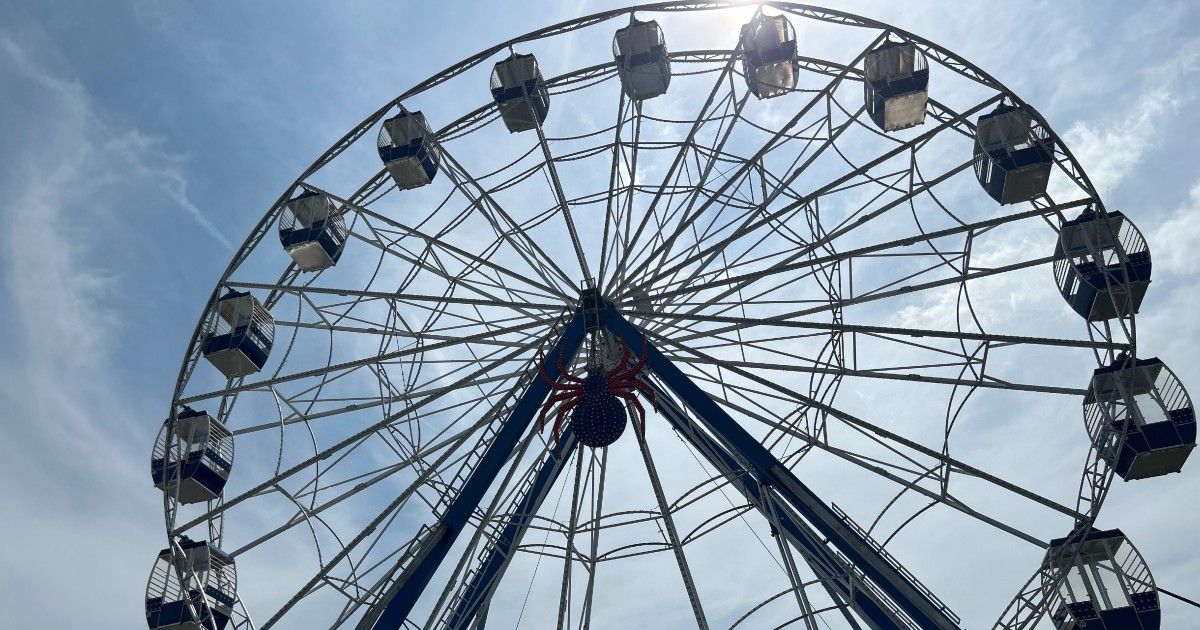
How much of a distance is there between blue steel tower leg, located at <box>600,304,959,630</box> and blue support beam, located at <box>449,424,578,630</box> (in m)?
3.26

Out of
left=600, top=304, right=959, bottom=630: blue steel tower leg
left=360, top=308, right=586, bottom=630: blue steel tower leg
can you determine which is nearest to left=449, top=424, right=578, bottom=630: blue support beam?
left=360, top=308, right=586, bottom=630: blue steel tower leg

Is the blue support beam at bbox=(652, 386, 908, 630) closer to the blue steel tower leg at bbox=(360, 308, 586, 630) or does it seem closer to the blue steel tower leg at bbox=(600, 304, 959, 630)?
the blue steel tower leg at bbox=(600, 304, 959, 630)

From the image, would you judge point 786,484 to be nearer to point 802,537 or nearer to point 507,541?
point 802,537

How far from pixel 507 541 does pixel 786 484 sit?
5634 mm

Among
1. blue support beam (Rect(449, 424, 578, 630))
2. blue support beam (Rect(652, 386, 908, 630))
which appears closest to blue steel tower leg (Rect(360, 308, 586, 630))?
blue support beam (Rect(449, 424, 578, 630))

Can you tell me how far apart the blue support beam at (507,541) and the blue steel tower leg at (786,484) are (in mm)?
3265

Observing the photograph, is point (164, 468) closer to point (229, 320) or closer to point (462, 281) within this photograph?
point (229, 320)

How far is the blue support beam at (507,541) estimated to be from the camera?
21.4 meters

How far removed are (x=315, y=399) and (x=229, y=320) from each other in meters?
2.59

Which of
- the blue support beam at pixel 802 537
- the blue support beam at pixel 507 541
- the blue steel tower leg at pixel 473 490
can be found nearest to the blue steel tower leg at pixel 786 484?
the blue support beam at pixel 802 537

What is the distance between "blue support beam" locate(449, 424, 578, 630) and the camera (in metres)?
21.4

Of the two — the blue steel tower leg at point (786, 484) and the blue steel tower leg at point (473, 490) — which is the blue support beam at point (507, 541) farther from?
the blue steel tower leg at point (786, 484)

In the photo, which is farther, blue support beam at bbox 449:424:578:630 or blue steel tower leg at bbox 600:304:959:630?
blue support beam at bbox 449:424:578:630

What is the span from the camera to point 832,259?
19.9 metres
